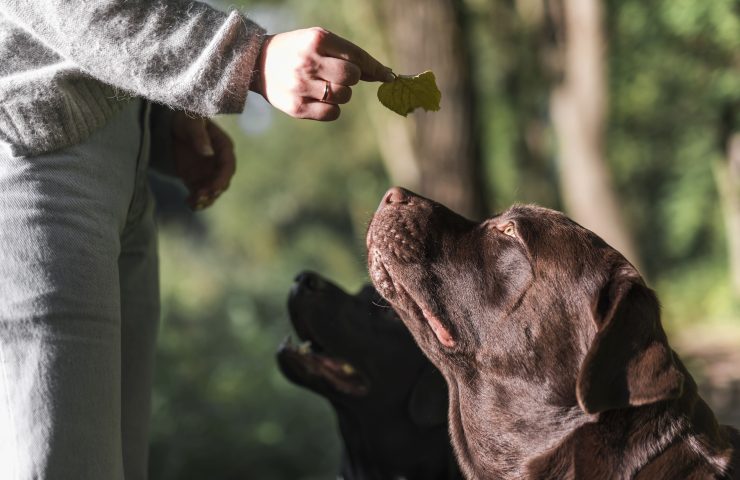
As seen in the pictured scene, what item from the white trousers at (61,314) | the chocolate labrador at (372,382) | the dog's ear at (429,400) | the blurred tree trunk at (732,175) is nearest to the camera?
the white trousers at (61,314)

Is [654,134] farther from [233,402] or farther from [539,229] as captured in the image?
[539,229]

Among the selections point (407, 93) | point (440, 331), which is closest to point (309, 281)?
point (440, 331)

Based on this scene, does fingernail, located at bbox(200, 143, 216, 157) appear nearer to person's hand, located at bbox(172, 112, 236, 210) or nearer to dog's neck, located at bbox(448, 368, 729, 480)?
person's hand, located at bbox(172, 112, 236, 210)

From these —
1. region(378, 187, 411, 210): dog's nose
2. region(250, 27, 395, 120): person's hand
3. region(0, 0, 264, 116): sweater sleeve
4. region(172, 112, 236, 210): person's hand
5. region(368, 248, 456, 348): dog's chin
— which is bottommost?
region(172, 112, 236, 210): person's hand

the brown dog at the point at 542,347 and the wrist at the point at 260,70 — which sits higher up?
the wrist at the point at 260,70

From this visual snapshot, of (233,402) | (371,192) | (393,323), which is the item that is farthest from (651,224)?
(393,323)

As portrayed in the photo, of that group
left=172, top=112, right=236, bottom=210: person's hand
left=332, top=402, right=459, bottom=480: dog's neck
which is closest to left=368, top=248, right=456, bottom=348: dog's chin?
left=172, top=112, right=236, bottom=210: person's hand

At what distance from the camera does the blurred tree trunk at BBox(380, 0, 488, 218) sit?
5.88 metres

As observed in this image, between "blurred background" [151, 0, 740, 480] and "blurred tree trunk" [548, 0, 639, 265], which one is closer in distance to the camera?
"blurred background" [151, 0, 740, 480]

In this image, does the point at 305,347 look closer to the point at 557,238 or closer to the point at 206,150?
the point at 206,150

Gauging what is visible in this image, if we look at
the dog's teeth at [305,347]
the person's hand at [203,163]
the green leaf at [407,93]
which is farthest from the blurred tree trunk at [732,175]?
the green leaf at [407,93]

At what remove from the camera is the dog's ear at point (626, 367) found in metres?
2.12

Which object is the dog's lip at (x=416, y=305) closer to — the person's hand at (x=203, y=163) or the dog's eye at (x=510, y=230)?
the dog's eye at (x=510, y=230)

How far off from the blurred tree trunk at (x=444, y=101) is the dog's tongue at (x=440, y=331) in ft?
11.2
